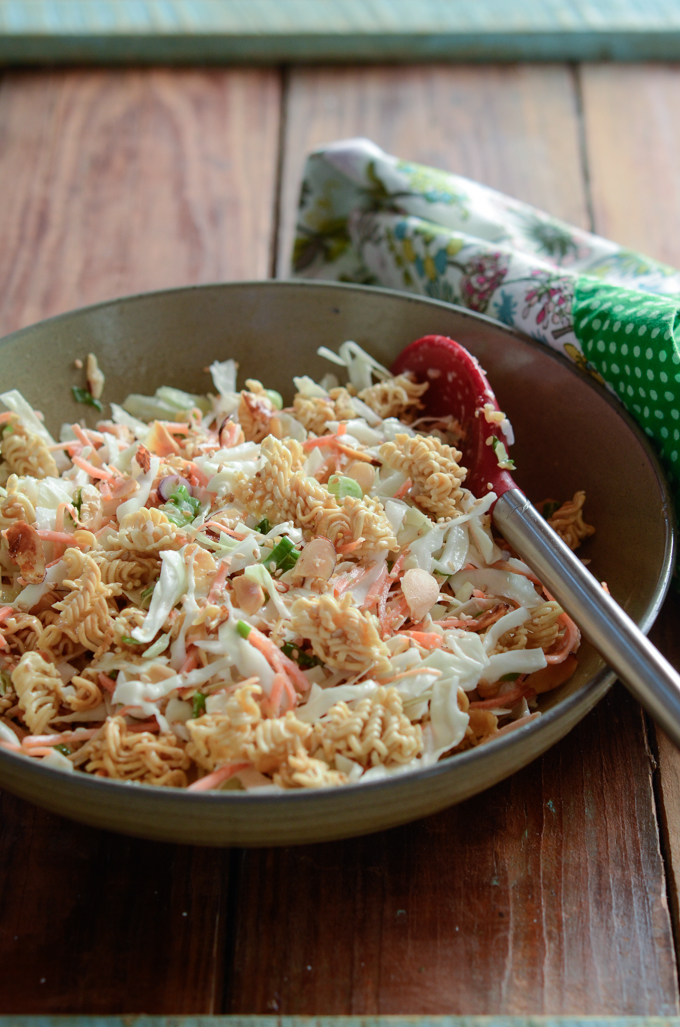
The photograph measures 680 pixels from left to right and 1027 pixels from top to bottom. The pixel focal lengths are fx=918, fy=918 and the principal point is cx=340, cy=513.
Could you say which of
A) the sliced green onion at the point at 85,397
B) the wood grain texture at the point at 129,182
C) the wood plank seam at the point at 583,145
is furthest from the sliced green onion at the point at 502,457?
the wood plank seam at the point at 583,145

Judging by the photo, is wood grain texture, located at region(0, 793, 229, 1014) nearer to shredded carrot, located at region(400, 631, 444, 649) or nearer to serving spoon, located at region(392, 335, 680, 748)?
shredded carrot, located at region(400, 631, 444, 649)

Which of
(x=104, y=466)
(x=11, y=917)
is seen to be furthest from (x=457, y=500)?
(x=11, y=917)

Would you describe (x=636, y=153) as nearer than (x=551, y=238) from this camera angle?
No

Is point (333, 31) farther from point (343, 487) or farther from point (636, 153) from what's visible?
point (343, 487)

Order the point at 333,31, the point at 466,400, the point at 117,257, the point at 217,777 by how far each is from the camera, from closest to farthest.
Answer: the point at 217,777
the point at 466,400
the point at 117,257
the point at 333,31

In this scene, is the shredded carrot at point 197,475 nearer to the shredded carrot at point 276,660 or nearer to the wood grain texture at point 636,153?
the shredded carrot at point 276,660

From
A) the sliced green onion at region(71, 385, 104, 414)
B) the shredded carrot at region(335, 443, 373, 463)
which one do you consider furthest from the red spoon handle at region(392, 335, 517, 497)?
the sliced green onion at region(71, 385, 104, 414)

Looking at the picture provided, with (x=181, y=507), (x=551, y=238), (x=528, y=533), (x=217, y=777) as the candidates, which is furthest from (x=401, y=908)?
(x=551, y=238)
